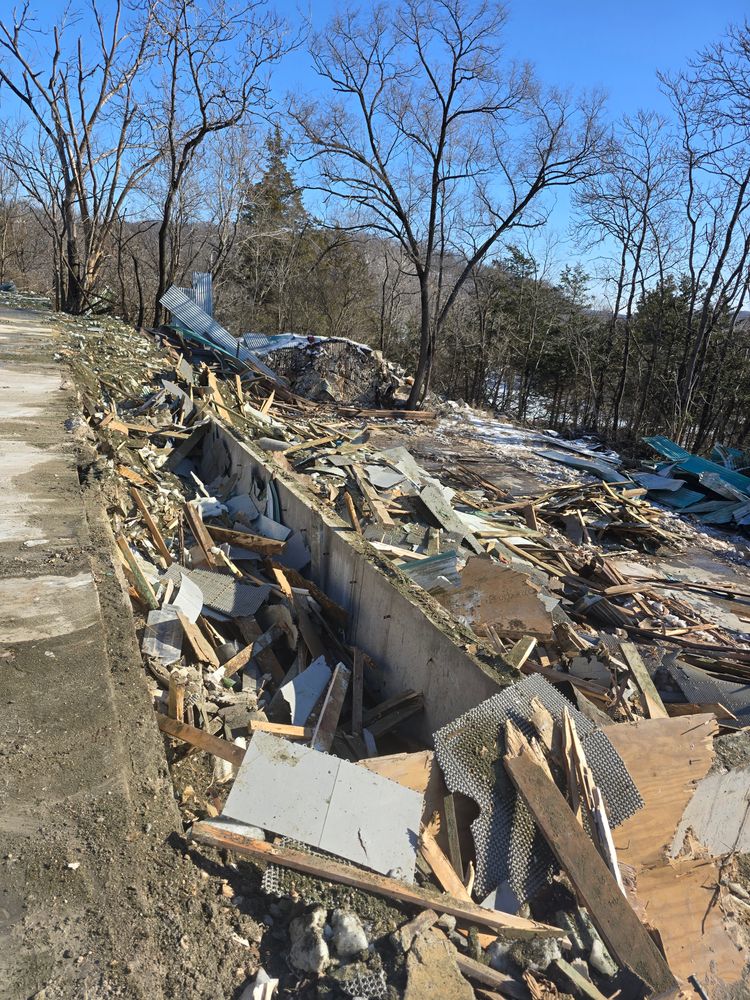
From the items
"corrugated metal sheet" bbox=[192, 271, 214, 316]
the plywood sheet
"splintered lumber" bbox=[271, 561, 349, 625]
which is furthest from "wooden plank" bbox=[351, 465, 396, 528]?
"corrugated metal sheet" bbox=[192, 271, 214, 316]

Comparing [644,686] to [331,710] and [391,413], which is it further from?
[391,413]

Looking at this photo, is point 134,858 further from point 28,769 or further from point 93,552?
point 93,552

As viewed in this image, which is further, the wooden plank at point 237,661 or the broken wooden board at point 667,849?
the wooden plank at point 237,661

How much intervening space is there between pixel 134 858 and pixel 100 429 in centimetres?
615

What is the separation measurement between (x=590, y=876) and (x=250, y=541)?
446 cm

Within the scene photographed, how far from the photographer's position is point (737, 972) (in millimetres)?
2686

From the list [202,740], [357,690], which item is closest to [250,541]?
[357,690]

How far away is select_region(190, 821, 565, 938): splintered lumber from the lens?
231 centimetres

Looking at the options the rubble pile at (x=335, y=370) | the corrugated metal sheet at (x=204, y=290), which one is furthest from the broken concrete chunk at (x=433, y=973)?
the corrugated metal sheet at (x=204, y=290)

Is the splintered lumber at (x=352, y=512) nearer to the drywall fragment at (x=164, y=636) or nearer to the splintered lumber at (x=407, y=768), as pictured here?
the drywall fragment at (x=164, y=636)

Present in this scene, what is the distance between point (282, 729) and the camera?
3.68 meters

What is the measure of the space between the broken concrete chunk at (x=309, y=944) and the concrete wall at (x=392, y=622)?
5.07 feet

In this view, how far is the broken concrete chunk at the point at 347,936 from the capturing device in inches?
82.2

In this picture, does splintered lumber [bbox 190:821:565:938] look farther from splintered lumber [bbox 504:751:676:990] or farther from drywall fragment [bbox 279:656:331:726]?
drywall fragment [bbox 279:656:331:726]
